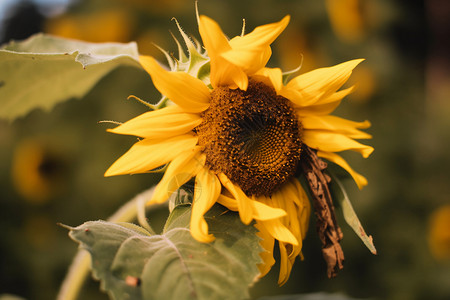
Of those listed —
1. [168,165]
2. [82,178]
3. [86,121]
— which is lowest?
[82,178]

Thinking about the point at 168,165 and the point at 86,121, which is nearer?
the point at 168,165

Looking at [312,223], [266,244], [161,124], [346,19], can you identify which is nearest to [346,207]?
[266,244]

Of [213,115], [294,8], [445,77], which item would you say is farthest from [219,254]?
[445,77]

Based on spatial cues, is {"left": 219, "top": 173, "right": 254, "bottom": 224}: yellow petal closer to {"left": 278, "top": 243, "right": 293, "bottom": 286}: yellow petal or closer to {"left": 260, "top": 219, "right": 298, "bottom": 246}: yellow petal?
{"left": 260, "top": 219, "right": 298, "bottom": 246}: yellow petal

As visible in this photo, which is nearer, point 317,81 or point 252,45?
point 252,45

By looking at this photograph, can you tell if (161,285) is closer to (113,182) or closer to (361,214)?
(113,182)

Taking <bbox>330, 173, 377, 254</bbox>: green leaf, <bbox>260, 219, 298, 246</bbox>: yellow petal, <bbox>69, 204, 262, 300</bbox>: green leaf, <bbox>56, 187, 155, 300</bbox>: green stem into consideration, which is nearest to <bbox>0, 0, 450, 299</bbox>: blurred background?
<bbox>56, 187, 155, 300</bbox>: green stem

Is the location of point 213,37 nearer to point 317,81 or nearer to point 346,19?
point 317,81
